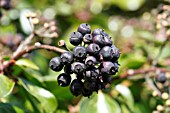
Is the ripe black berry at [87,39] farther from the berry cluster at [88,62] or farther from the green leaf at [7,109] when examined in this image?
the green leaf at [7,109]

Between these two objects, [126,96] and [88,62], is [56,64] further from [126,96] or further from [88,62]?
[126,96]

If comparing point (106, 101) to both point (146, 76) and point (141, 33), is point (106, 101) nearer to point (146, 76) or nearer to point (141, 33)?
point (146, 76)

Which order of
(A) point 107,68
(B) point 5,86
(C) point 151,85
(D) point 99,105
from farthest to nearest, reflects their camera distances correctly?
(C) point 151,85 → (D) point 99,105 → (B) point 5,86 → (A) point 107,68

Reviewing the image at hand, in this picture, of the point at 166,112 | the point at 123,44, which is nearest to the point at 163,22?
the point at 166,112

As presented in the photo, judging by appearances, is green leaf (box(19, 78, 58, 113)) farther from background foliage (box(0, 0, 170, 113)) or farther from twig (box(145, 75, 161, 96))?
twig (box(145, 75, 161, 96))

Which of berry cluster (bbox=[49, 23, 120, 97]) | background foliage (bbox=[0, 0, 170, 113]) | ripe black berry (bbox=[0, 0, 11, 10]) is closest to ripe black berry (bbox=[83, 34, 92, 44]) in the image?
berry cluster (bbox=[49, 23, 120, 97])

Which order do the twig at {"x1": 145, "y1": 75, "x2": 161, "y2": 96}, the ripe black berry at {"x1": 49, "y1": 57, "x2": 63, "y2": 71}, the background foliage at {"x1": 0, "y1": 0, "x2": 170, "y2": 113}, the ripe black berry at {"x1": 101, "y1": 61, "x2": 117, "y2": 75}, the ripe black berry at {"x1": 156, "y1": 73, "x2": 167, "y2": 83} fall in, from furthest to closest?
the ripe black berry at {"x1": 156, "y1": 73, "x2": 167, "y2": 83}
the twig at {"x1": 145, "y1": 75, "x2": 161, "y2": 96}
the background foliage at {"x1": 0, "y1": 0, "x2": 170, "y2": 113}
the ripe black berry at {"x1": 49, "y1": 57, "x2": 63, "y2": 71}
the ripe black berry at {"x1": 101, "y1": 61, "x2": 117, "y2": 75}

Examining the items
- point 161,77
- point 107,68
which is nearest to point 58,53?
point 107,68
